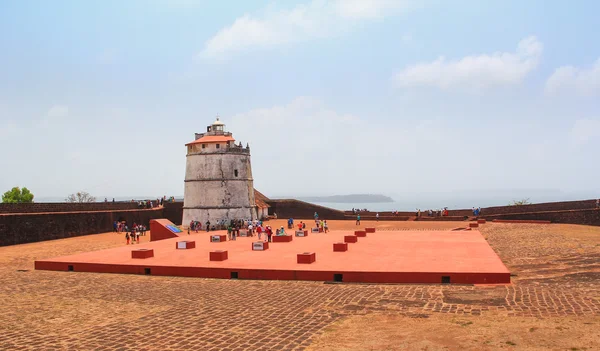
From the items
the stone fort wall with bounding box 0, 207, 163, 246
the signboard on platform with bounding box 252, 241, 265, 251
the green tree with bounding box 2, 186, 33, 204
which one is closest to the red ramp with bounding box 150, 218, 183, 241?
the stone fort wall with bounding box 0, 207, 163, 246

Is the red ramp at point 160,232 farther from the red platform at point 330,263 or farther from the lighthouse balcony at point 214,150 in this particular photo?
the lighthouse balcony at point 214,150

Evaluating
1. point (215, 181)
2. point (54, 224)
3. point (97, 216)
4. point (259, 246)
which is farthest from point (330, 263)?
point (215, 181)

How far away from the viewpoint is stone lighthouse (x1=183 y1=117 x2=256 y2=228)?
35031 millimetres

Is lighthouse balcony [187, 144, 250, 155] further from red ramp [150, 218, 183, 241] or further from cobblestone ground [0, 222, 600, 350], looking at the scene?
cobblestone ground [0, 222, 600, 350]

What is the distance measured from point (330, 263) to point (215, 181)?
20920 millimetres

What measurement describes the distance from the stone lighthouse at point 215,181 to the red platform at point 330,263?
44.9 ft

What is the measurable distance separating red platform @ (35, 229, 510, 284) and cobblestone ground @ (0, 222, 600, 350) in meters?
0.58

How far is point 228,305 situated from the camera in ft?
34.6

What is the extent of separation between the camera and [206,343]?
25.2 ft

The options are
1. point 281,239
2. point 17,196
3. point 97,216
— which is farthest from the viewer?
point 17,196

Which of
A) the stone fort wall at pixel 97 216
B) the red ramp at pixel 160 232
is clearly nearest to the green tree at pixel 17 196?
the stone fort wall at pixel 97 216

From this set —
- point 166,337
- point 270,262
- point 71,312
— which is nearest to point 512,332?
point 166,337

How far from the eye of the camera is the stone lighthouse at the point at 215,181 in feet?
115

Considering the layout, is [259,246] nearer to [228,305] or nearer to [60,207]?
[228,305]
